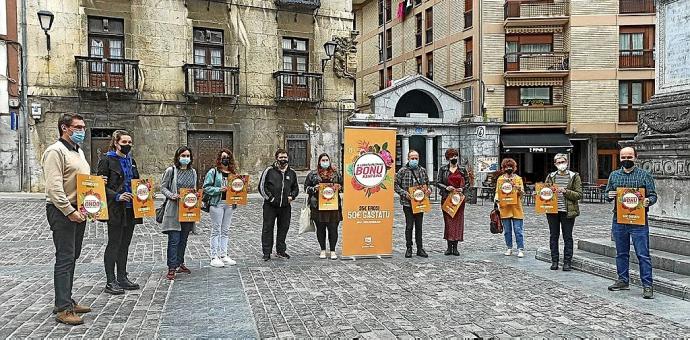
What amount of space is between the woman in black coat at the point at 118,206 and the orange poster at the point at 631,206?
5.99 meters

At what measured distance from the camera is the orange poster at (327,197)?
9.73 meters

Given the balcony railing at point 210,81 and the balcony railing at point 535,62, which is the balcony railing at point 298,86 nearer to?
the balcony railing at point 210,81

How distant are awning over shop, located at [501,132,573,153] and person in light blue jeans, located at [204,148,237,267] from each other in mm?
24859

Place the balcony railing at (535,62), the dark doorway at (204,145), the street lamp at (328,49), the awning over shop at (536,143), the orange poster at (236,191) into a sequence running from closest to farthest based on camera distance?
the orange poster at (236,191), the dark doorway at (204,145), the street lamp at (328,49), the awning over shop at (536,143), the balcony railing at (535,62)

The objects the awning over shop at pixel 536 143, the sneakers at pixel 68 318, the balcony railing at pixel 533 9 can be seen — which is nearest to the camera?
the sneakers at pixel 68 318

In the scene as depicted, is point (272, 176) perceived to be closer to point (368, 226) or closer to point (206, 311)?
point (368, 226)

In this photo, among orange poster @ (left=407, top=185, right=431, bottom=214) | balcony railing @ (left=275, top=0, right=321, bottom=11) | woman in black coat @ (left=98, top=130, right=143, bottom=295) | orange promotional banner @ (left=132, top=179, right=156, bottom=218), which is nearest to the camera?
woman in black coat @ (left=98, top=130, right=143, bottom=295)

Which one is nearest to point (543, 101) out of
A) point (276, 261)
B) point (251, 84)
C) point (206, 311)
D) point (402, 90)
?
point (402, 90)

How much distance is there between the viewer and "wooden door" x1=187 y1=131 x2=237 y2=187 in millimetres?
24906

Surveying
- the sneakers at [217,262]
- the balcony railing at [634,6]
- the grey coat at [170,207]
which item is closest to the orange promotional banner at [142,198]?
the grey coat at [170,207]

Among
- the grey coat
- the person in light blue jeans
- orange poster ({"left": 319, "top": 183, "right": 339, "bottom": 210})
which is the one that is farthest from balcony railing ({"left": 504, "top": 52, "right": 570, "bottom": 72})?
the grey coat

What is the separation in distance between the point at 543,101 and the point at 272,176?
89.2ft

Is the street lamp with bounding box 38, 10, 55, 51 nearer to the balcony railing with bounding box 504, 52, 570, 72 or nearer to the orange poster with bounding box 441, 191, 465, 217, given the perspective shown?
the orange poster with bounding box 441, 191, 465, 217

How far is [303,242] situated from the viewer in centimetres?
1209
